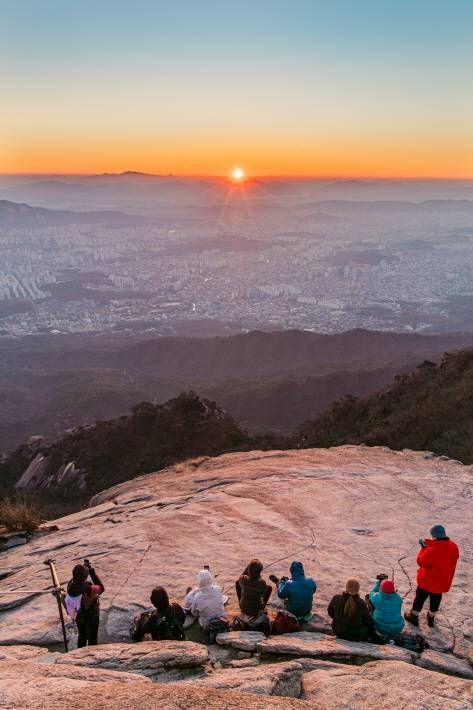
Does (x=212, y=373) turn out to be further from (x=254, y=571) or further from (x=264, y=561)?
(x=254, y=571)

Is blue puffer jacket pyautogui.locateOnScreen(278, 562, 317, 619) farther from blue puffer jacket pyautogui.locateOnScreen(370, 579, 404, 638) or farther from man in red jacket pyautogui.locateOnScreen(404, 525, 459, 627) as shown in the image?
man in red jacket pyautogui.locateOnScreen(404, 525, 459, 627)

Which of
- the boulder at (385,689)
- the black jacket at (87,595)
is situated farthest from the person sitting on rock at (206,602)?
the boulder at (385,689)

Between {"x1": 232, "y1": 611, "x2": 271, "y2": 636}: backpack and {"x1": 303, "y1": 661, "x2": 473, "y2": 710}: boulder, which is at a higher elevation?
{"x1": 303, "y1": 661, "x2": 473, "y2": 710}: boulder

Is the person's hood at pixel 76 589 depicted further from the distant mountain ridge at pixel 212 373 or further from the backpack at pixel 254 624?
the distant mountain ridge at pixel 212 373

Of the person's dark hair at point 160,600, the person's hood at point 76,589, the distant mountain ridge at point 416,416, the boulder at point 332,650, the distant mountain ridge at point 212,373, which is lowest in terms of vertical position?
the distant mountain ridge at point 212,373

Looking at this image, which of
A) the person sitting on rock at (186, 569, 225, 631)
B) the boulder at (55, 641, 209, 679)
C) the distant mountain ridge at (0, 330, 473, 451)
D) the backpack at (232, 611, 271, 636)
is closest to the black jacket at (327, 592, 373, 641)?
the backpack at (232, 611, 271, 636)

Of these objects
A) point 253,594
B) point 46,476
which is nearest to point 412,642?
point 253,594
